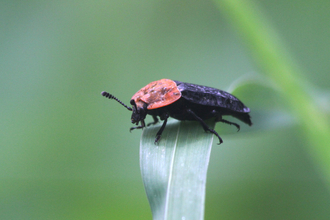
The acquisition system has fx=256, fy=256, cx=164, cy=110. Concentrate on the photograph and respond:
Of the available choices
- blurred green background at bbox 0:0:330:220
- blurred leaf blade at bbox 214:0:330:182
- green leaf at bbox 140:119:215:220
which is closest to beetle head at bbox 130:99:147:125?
green leaf at bbox 140:119:215:220

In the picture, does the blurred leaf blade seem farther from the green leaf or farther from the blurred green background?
the green leaf

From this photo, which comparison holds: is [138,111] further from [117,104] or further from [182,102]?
[117,104]

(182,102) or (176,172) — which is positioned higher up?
(182,102)

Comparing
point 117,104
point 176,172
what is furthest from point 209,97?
point 117,104

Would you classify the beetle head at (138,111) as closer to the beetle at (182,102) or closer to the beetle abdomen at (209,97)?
the beetle at (182,102)

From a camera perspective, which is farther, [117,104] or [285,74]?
[117,104]

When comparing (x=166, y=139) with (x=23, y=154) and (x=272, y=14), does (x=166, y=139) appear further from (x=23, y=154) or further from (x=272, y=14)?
(x=272, y=14)

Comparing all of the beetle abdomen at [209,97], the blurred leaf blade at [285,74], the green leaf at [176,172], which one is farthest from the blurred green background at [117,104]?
the green leaf at [176,172]
